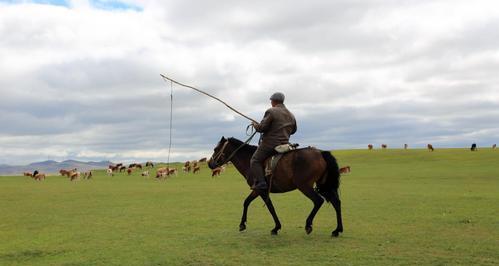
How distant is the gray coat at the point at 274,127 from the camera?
38.2ft

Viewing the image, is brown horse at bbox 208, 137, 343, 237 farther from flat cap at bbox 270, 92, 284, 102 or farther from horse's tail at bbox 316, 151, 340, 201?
flat cap at bbox 270, 92, 284, 102

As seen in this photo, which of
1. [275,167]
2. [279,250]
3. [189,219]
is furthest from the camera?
[189,219]

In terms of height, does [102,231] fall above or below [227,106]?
below

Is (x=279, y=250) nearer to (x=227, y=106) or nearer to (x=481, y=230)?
(x=227, y=106)

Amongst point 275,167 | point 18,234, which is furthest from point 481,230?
point 18,234

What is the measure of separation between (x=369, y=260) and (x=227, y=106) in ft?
18.7

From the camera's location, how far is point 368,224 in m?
13.5

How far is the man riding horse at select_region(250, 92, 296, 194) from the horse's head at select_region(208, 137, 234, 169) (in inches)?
40.7

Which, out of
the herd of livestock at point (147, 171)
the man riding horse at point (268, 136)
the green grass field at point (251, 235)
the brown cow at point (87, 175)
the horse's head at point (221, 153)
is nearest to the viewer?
the green grass field at point (251, 235)

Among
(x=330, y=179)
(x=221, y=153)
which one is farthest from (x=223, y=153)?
(x=330, y=179)

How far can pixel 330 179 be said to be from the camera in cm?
1125

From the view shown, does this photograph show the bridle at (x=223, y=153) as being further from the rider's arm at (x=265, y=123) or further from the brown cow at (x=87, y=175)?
the brown cow at (x=87, y=175)

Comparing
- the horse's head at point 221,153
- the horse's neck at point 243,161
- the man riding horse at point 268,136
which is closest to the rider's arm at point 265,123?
the man riding horse at point 268,136

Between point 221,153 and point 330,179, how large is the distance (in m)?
2.92
